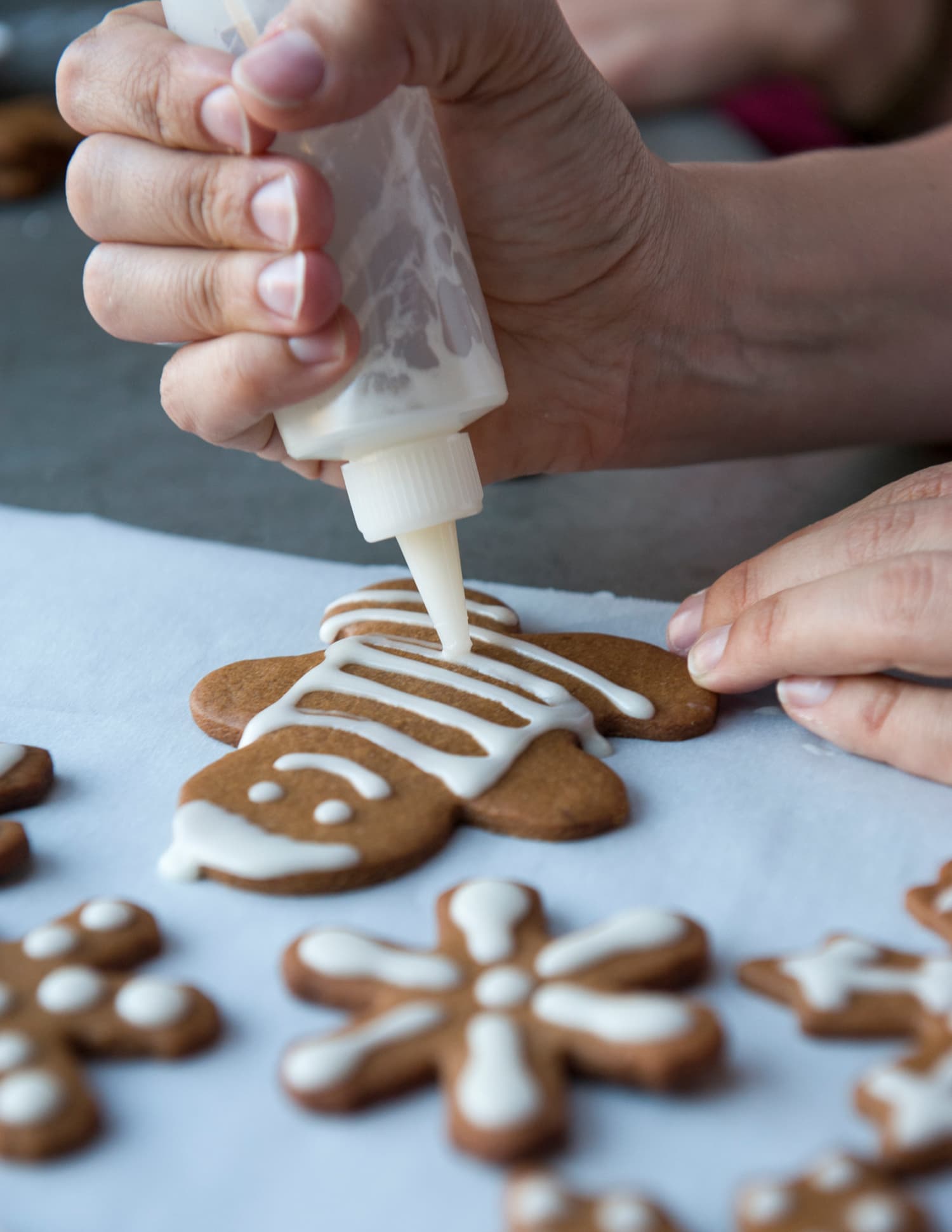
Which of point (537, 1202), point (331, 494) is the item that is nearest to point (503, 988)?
point (537, 1202)

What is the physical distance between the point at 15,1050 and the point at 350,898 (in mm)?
192

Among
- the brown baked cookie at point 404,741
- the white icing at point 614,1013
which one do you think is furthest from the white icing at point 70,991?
the white icing at point 614,1013

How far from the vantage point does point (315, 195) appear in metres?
0.70

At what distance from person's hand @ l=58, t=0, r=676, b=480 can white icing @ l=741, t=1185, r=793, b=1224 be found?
19.2 inches

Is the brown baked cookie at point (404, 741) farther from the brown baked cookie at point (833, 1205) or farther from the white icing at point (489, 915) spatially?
the brown baked cookie at point (833, 1205)

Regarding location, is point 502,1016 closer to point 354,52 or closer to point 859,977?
point 859,977

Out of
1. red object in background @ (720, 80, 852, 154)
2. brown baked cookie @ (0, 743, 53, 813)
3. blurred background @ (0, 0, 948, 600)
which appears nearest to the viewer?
brown baked cookie @ (0, 743, 53, 813)

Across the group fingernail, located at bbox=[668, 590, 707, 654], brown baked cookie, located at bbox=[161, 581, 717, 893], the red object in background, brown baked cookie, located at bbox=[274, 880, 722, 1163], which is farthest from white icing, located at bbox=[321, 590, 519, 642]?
the red object in background

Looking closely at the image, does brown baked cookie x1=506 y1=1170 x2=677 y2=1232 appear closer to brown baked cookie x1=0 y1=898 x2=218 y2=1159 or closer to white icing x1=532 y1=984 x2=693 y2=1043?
white icing x1=532 y1=984 x2=693 y2=1043

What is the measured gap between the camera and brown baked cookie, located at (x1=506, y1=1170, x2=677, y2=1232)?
1.49 ft

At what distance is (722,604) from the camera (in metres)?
0.89

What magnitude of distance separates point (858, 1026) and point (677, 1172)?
0.39ft

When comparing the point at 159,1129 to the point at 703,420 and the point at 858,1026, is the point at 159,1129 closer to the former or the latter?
the point at 858,1026

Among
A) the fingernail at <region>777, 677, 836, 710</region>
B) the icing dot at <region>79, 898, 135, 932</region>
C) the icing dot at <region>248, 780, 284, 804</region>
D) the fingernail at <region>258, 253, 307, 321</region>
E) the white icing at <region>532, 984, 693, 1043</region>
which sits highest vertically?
the fingernail at <region>258, 253, 307, 321</region>
